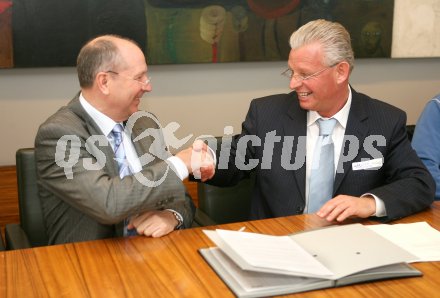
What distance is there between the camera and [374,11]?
4418 millimetres

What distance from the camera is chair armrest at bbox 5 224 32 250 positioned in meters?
2.50

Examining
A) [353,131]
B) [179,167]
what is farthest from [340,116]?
[179,167]

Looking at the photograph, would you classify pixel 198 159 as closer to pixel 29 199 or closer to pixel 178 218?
pixel 178 218

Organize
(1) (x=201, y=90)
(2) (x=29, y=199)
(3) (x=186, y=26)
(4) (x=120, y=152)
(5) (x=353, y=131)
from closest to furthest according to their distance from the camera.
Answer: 1. (4) (x=120, y=152)
2. (2) (x=29, y=199)
3. (5) (x=353, y=131)
4. (3) (x=186, y=26)
5. (1) (x=201, y=90)

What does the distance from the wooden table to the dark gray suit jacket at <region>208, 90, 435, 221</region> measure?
66 centimetres

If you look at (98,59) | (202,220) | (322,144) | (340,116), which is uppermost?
(98,59)

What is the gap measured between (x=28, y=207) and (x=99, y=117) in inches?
21.6

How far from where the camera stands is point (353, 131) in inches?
108

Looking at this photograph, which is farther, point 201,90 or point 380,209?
point 201,90

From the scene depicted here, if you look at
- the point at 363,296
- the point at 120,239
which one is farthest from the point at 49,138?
the point at 363,296

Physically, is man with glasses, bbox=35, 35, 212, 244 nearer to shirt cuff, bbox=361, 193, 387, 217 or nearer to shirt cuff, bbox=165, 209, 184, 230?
shirt cuff, bbox=165, 209, 184, 230

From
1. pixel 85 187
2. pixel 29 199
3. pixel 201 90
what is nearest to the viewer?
pixel 85 187

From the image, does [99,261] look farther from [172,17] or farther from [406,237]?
[172,17]

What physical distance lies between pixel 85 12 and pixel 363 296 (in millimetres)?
2587
